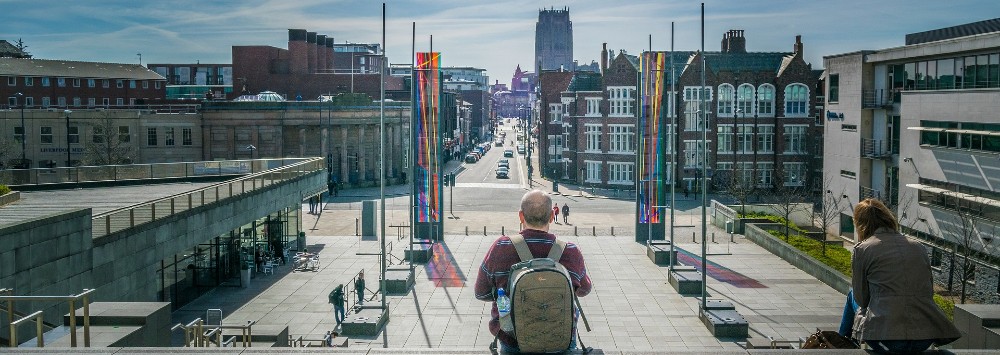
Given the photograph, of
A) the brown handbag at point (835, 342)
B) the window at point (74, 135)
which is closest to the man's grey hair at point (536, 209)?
the brown handbag at point (835, 342)

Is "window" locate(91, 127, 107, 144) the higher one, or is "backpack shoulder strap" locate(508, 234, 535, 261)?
"window" locate(91, 127, 107, 144)

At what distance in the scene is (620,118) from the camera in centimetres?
6869

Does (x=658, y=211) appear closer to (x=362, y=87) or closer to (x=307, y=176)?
(x=307, y=176)

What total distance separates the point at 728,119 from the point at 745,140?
6.63ft

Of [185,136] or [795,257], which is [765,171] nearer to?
[795,257]

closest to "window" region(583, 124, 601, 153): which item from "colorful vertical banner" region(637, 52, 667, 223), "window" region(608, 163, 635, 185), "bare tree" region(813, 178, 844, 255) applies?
"window" region(608, 163, 635, 185)

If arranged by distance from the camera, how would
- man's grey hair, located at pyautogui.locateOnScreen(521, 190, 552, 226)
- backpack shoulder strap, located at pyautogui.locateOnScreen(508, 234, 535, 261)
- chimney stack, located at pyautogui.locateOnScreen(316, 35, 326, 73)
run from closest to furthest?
1. backpack shoulder strap, located at pyautogui.locateOnScreen(508, 234, 535, 261)
2. man's grey hair, located at pyautogui.locateOnScreen(521, 190, 552, 226)
3. chimney stack, located at pyautogui.locateOnScreen(316, 35, 326, 73)

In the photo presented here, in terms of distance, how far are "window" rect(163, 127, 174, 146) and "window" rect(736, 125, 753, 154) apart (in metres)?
42.8

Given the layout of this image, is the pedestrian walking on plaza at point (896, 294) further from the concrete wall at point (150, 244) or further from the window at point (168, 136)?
the window at point (168, 136)

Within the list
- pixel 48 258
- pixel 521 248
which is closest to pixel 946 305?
pixel 521 248

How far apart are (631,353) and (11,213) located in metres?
20.8

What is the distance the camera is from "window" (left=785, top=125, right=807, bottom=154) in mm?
67500

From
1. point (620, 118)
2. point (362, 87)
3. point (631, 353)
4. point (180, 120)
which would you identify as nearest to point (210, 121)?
point (180, 120)

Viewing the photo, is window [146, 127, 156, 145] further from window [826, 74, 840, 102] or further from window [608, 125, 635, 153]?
window [826, 74, 840, 102]
